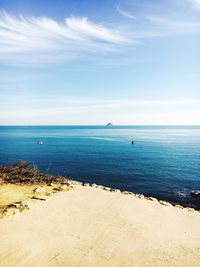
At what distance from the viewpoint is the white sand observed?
11.4 metres

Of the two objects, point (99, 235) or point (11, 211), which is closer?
point (99, 235)

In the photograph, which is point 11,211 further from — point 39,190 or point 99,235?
point 99,235

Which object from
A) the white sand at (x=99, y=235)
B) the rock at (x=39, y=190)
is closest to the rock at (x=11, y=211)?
the white sand at (x=99, y=235)

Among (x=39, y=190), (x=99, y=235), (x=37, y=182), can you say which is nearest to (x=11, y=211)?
(x=39, y=190)

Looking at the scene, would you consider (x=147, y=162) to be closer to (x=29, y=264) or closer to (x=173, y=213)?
(x=173, y=213)

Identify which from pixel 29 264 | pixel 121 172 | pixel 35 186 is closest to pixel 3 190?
pixel 35 186

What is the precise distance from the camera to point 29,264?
10820mm

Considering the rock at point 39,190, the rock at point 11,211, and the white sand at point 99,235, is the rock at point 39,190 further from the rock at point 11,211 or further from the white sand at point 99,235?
the rock at point 11,211

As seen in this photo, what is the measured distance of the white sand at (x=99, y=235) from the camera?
37.4 ft

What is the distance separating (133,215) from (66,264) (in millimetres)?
7112

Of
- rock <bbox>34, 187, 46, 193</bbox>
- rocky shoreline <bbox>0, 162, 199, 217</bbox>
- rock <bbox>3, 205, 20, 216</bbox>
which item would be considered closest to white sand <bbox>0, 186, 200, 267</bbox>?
rock <bbox>3, 205, 20, 216</bbox>

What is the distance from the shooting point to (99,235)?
13.6 metres

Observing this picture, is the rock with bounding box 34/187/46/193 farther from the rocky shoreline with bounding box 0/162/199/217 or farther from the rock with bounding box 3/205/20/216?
the rock with bounding box 3/205/20/216

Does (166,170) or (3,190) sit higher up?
(3,190)
